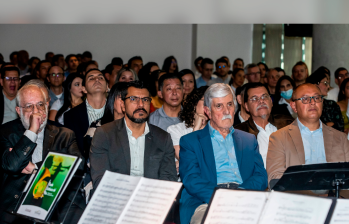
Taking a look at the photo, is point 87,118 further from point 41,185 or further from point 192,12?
point 41,185

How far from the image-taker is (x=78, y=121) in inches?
167

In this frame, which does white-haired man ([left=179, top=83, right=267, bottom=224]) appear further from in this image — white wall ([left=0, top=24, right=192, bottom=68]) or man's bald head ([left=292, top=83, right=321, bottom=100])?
white wall ([left=0, top=24, right=192, bottom=68])

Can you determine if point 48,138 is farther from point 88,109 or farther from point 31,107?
point 88,109

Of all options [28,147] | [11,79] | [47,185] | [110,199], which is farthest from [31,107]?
[11,79]

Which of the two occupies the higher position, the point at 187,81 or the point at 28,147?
the point at 187,81

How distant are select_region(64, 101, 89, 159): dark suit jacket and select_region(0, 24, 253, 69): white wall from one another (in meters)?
6.33

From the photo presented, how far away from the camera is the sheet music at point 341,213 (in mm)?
1745

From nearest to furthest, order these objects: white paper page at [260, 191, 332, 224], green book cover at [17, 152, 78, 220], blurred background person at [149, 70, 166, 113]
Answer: white paper page at [260, 191, 332, 224] < green book cover at [17, 152, 78, 220] < blurred background person at [149, 70, 166, 113]

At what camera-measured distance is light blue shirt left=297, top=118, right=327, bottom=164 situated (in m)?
3.28

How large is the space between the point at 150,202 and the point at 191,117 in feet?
6.85

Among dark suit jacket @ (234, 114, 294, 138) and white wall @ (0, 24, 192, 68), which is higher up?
white wall @ (0, 24, 192, 68)

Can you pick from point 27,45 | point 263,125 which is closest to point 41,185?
point 263,125

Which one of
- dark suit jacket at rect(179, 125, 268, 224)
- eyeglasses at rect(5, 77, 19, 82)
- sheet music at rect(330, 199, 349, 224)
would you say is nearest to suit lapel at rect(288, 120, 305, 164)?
dark suit jacket at rect(179, 125, 268, 224)

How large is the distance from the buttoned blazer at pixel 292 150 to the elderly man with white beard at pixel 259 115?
430 millimetres
